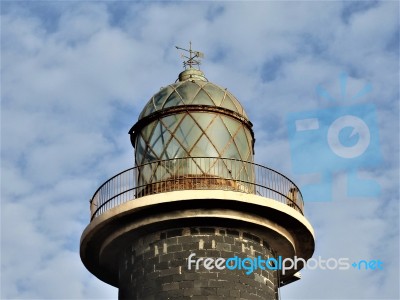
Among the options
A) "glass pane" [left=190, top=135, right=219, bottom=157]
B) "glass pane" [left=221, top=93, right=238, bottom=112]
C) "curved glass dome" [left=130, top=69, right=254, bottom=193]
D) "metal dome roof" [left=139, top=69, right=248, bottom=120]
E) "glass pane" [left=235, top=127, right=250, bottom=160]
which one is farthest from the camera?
"glass pane" [left=221, top=93, right=238, bottom=112]

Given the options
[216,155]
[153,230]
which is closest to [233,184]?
[216,155]

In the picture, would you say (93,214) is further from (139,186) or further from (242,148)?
(242,148)

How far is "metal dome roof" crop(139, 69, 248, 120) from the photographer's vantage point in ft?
59.8

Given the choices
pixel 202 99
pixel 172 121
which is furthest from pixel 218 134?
pixel 172 121

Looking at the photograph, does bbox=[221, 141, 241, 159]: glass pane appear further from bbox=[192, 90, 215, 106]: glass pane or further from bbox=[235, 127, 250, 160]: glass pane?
bbox=[192, 90, 215, 106]: glass pane

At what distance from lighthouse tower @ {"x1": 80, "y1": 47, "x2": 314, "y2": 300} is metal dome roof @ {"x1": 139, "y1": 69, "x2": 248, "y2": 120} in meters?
0.03

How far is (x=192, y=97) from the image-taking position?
1823 cm

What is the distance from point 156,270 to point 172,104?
11.7 ft

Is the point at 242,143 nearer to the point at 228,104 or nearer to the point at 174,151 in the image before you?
the point at 228,104

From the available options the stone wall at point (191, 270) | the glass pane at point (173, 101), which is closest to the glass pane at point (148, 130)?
the glass pane at point (173, 101)

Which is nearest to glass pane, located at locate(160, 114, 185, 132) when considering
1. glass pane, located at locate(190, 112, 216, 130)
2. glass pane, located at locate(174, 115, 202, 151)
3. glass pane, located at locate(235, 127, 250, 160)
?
glass pane, located at locate(174, 115, 202, 151)

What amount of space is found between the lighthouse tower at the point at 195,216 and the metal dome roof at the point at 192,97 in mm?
26

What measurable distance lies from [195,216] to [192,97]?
2823mm

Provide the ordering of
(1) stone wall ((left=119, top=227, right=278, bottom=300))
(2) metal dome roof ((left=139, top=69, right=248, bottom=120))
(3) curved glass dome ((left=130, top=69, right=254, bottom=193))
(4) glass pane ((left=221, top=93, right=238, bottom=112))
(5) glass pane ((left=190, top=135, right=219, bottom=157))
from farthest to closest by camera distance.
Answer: (4) glass pane ((left=221, top=93, right=238, bottom=112)) < (2) metal dome roof ((left=139, top=69, right=248, bottom=120)) < (5) glass pane ((left=190, top=135, right=219, bottom=157)) < (3) curved glass dome ((left=130, top=69, right=254, bottom=193)) < (1) stone wall ((left=119, top=227, right=278, bottom=300))
